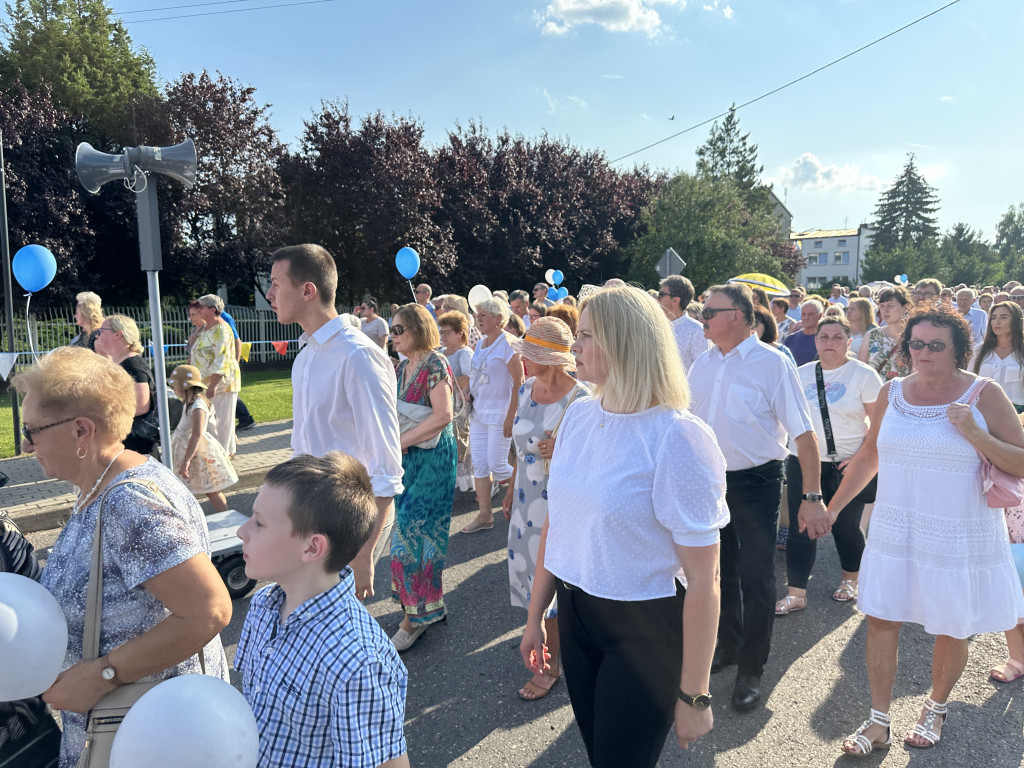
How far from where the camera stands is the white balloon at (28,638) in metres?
1.47

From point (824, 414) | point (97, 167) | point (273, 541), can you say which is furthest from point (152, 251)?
point (824, 414)

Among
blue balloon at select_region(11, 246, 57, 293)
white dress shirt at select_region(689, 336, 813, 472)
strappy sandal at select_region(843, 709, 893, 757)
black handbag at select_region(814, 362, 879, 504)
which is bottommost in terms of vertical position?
strappy sandal at select_region(843, 709, 893, 757)

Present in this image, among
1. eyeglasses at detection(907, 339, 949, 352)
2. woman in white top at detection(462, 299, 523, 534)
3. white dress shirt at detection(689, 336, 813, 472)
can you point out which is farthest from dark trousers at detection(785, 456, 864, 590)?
woman in white top at detection(462, 299, 523, 534)

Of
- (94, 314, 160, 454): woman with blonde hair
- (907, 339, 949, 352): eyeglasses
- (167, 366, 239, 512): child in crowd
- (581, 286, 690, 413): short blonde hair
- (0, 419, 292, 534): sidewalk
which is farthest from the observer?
(0, 419, 292, 534): sidewalk

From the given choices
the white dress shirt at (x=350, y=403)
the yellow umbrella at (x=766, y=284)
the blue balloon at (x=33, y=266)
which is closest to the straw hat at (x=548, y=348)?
the white dress shirt at (x=350, y=403)

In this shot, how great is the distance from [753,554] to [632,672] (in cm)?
182

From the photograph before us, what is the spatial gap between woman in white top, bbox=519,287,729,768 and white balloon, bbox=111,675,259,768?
97cm

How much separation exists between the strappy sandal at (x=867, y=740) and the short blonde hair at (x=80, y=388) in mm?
3145

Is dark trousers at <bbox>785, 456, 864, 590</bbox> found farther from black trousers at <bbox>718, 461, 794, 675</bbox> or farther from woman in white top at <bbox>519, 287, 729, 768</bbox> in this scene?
woman in white top at <bbox>519, 287, 729, 768</bbox>

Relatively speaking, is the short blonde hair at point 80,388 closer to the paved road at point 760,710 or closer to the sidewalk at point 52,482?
the paved road at point 760,710

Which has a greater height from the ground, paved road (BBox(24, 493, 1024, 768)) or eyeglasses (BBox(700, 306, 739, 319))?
eyeglasses (BBox(700, 306, 739, 319))

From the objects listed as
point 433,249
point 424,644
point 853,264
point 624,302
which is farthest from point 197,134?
point 853,264

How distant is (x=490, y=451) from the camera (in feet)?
20.5

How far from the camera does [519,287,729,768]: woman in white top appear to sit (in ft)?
5.89
